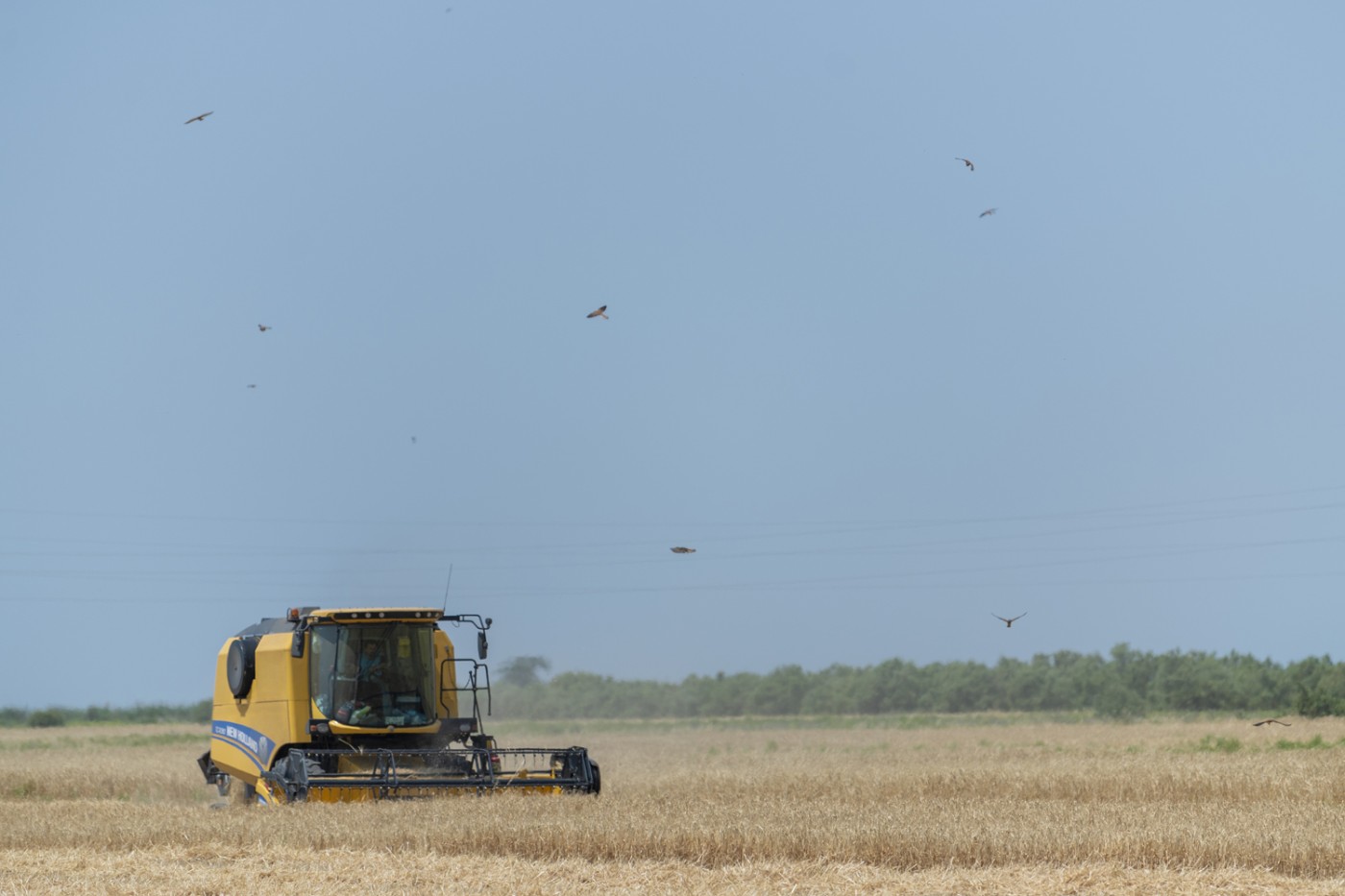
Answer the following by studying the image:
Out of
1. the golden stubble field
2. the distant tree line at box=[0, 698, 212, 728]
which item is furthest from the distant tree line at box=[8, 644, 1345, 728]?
the golden stubble field

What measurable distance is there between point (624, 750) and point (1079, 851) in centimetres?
2760

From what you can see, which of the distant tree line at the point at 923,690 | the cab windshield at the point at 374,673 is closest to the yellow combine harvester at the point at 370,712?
the cab windshield at the point at 374,673

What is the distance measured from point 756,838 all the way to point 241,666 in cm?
901

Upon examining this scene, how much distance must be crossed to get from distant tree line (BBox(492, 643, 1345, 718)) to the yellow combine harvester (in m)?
37.2

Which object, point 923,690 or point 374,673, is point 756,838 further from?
point 923,690

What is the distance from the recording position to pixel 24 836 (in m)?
15.0

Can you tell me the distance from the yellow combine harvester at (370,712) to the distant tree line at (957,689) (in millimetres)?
37213

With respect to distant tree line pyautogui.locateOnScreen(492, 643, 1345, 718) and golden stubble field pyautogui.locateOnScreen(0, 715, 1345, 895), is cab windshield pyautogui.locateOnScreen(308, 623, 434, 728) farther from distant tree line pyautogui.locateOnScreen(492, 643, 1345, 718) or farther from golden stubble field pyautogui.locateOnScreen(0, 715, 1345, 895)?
distant tree line pyautogui.locateOnScreen(492, 643, 1345, 718)

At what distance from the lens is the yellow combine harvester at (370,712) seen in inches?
698

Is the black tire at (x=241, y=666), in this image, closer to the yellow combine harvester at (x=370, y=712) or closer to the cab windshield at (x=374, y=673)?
the yellow combine harvester at (x=370, y=712)

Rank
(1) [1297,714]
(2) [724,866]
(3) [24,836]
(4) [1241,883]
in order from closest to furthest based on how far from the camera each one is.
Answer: (4) [1241,883], (2) [724,866], (3) [24,836], (1) [1297,714]

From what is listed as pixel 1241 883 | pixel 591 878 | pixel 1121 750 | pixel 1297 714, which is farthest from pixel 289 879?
pixel 1297 714

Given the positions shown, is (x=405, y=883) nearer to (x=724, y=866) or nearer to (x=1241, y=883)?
(x=724, y=866)

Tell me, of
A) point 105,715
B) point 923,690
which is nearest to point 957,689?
point 923,690
